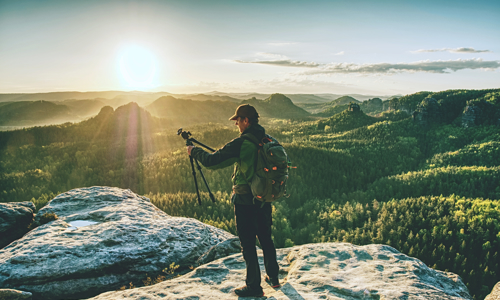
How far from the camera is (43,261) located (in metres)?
7.78

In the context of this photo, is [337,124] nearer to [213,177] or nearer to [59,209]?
[213,177]

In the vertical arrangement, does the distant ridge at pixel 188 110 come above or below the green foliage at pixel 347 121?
above

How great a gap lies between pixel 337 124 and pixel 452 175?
221ft

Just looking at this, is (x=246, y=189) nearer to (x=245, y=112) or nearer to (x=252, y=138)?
(x=252, y=138)

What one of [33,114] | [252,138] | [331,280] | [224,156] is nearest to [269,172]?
[252,138]

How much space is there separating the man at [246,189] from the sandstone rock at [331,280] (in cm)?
68

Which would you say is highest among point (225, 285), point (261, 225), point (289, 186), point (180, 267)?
point (261, 225)

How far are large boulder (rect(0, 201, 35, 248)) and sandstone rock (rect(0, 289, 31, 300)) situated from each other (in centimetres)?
463

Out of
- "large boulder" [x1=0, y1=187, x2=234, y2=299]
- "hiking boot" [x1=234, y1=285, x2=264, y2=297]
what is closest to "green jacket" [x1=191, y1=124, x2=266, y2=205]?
"hiking boot" [x1=234, y1=285, x2=264, y2=297]

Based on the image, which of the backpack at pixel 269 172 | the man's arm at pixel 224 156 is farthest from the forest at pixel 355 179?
the backpack at pixel 269 172

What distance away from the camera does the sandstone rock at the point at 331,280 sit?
625cm

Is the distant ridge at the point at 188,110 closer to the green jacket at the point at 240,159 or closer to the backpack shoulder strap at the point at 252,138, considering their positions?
the green jacket at the point at 240,159

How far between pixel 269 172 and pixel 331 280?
404cm

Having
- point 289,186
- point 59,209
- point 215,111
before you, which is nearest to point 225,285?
point 59,209
